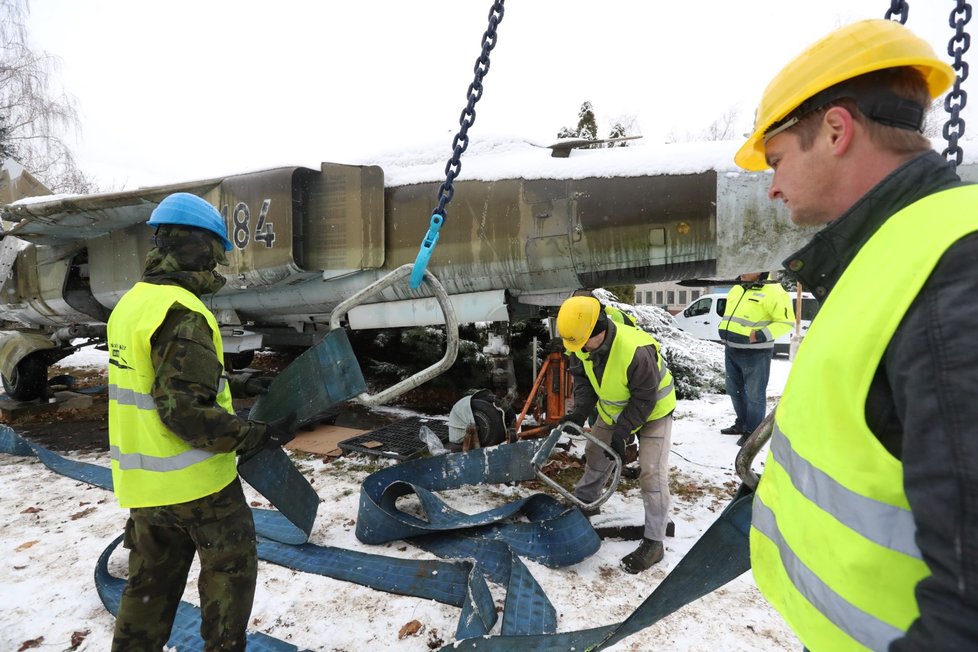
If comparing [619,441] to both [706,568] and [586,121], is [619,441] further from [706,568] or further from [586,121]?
[586,121]

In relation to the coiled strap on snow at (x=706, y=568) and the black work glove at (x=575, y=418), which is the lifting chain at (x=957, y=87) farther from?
the black work glove at (x=575, y=418)

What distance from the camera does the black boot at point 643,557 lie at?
3.01 m

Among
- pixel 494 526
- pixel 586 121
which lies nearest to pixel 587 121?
pixel 586 121

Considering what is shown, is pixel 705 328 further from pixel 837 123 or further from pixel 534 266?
pixel 837 123

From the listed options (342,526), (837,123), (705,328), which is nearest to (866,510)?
(837,123)

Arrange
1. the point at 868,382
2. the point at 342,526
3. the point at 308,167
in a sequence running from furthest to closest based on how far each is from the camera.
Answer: the point at 308,167 → the point at 342,526 → the point at 868,382

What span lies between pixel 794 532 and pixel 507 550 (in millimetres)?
2306

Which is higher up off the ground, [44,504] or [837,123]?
[837,123]

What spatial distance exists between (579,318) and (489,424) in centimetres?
187

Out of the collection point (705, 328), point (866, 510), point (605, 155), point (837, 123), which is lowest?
point (705, 328)

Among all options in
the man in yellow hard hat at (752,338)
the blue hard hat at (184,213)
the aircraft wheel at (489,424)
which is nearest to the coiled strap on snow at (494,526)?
the aircraft wheel at (489,424)

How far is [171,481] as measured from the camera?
188 centimetres

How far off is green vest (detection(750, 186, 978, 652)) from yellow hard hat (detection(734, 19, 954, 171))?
319 mm

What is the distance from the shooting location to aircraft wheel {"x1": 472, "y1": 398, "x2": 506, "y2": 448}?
466 centimetres
